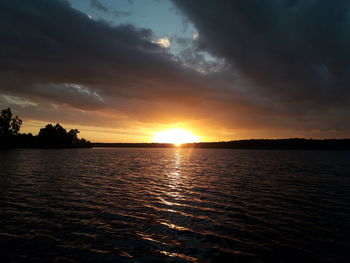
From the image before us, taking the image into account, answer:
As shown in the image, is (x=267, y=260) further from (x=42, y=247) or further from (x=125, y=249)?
(x=42, y=247)

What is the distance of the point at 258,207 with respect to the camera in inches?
824

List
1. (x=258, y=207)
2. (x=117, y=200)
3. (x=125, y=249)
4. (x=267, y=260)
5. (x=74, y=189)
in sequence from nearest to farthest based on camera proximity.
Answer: (x=267, y=260), (x=125, y=249), (x=258, y=207), (x=117, y=200), (x=74, y=189)

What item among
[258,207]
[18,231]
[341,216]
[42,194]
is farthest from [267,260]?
[42,194]

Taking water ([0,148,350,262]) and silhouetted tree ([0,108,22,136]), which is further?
silhouetted tree ([0,108,22,136])

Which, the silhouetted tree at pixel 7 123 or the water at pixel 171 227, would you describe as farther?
the silhouetted tree at pixel 7 123

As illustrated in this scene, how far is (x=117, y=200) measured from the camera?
22688mm

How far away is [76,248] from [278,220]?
15631mm

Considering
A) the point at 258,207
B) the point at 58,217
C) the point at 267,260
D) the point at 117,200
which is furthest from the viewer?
the point at 117,200

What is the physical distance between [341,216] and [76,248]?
22.1 meters

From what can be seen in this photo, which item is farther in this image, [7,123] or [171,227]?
[7,123]

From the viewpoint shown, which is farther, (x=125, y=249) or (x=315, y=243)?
(x=315, y=243)

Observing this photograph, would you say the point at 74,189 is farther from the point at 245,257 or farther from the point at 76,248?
the point at 245,257

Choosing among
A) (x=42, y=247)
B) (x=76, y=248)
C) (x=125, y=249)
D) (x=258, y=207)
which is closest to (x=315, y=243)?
(x=258, y=207)

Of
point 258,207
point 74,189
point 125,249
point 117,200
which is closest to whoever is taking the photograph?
point 125,249
